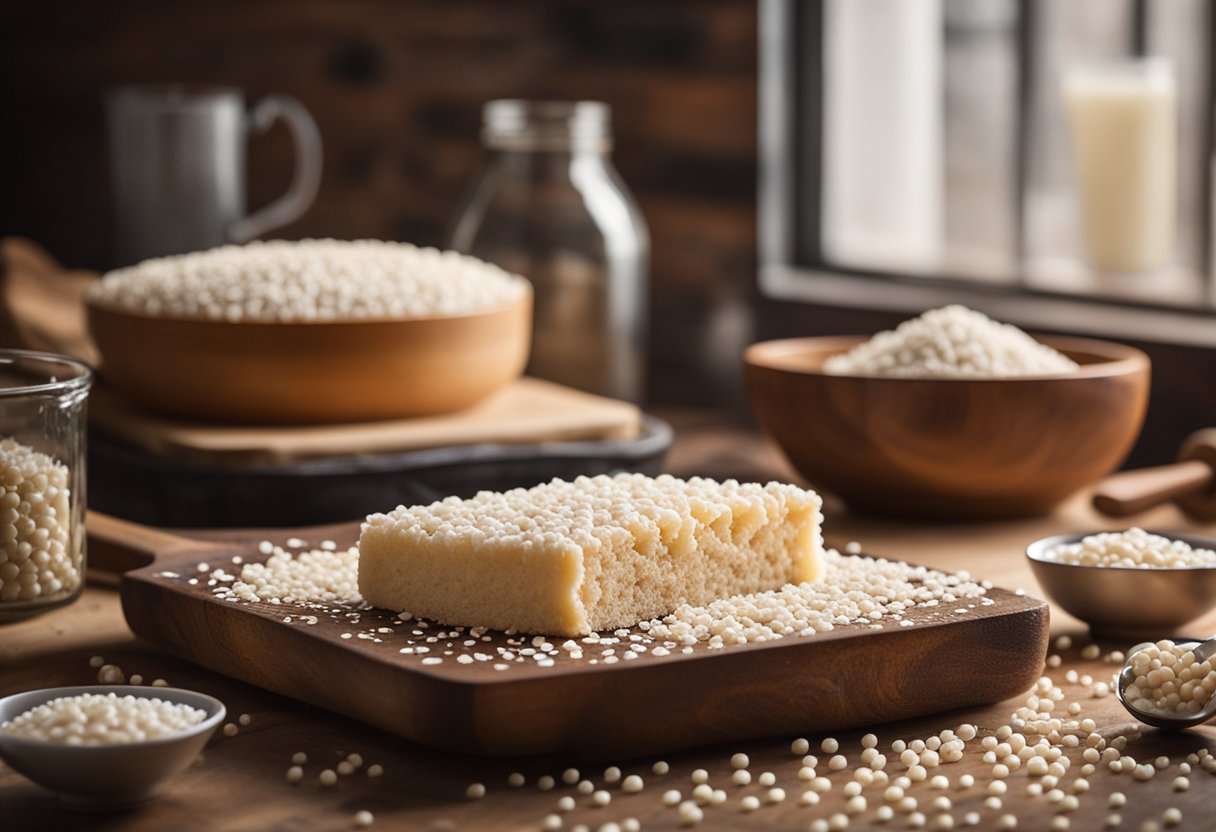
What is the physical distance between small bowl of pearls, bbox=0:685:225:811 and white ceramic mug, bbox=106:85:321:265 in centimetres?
126

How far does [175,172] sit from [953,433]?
108 cm

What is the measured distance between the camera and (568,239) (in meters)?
1.86

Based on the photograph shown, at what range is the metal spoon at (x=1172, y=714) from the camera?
945 mm

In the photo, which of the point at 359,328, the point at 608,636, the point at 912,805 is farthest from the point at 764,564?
the point at 359,328

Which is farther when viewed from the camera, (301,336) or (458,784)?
(301,336)

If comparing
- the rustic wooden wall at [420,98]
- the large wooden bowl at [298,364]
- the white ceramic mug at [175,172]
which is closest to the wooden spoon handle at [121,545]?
the large wooden bowl at [298,364]

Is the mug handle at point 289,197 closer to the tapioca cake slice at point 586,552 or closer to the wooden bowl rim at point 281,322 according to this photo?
the wooden bowl rim at point 281,322

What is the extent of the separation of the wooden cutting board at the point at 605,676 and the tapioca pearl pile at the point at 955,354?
15.9 inches

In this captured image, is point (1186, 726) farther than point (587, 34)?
No

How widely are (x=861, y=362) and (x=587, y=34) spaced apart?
919 millimetres

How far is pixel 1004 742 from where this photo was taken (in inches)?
37.7

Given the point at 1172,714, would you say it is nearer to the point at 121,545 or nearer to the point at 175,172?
the point at 121,545

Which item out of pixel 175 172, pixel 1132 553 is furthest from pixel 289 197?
pixel 1132 553

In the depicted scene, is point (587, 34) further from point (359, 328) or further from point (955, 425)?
point (955, 425)
